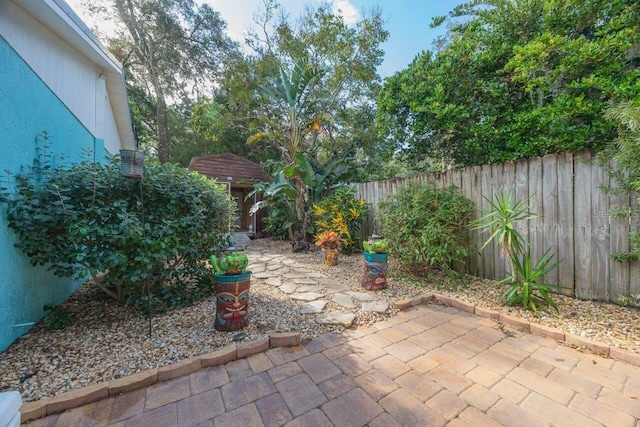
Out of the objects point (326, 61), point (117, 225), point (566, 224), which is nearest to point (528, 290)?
point (566, 224)

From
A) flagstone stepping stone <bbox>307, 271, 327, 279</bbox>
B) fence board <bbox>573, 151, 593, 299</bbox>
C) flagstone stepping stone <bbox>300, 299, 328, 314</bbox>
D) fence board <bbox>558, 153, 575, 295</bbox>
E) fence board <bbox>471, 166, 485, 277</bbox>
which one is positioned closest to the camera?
flagstone stepping stone <bbox>300, 299, 328, 314</bbox>

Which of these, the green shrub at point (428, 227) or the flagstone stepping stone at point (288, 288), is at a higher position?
the green shrub at point (428, 227)

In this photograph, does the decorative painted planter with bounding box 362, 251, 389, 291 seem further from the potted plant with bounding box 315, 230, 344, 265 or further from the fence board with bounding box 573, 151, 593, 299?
the fence board with bounding box 573, 151, 593, 299

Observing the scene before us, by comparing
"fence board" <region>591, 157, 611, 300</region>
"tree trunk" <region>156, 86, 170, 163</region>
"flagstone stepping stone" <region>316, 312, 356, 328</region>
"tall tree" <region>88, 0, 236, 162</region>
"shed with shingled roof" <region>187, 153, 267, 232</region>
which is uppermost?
"tall tree" <region>88, 0, 236, 162</region>

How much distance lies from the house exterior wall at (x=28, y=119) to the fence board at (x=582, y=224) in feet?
18.9

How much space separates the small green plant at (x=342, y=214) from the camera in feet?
17.8

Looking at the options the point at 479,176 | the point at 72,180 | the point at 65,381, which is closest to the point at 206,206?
the point at 72,180

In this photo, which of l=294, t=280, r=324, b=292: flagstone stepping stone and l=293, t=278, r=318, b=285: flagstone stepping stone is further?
l=293, t=278, r=318, b=285: flagstone stepping stone

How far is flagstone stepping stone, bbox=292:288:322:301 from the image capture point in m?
3.26

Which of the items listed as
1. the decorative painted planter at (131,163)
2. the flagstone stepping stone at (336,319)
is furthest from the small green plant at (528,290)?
the decorative painted planter at (131,163)

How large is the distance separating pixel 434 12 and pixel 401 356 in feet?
20.0

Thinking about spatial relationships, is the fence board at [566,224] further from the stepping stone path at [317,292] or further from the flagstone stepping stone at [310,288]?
the flagstone stepping stone at [310,288]

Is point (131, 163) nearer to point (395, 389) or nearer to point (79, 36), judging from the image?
point (79, 36)

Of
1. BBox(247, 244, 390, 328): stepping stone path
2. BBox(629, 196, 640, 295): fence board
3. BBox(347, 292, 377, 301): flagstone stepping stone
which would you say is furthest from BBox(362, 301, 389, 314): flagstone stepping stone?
BBox(629, 196, 640, 295): fence board
